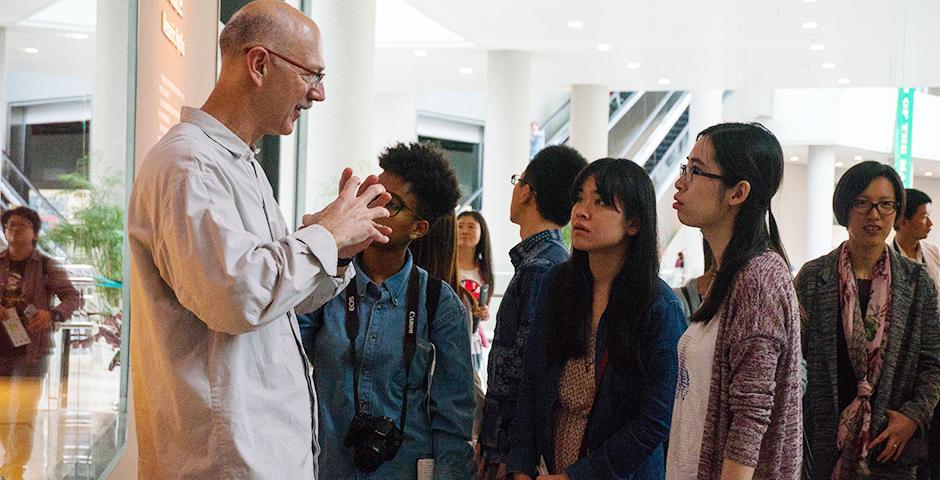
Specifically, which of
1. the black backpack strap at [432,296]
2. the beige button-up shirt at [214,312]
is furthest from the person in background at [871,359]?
the beige button-up shirt at [214,312]

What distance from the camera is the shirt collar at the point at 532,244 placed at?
3123 mm

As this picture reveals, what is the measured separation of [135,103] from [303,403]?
267 centimetres

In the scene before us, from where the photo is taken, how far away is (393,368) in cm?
254

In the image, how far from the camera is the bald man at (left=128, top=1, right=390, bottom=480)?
169 cm

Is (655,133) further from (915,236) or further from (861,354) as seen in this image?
(861,354)

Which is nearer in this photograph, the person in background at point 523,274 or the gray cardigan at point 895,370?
the person in background at point 523,274

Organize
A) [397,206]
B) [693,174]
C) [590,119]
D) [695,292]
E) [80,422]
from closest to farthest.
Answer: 1. [693,174]
2. [397,206]
3. [80,422]
4. [695,292]
5. [590,119]

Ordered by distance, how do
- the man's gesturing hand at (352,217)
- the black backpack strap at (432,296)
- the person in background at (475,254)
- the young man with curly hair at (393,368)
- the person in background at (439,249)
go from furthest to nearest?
the person in background at (475,254) < the person in background at (439,249) < the black backpack strap at (432,296) < the young man with curly hair at (393,368) < the man's gesturing hand at (352,217)

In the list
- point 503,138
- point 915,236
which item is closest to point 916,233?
point 915,236

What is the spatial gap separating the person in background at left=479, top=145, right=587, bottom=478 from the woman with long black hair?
0.15m

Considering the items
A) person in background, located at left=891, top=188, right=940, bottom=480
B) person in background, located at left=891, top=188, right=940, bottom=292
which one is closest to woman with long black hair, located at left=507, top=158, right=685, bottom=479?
person in background, located at left=891, top=188, right=940, bottom=480

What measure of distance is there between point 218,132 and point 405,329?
2.76 ft

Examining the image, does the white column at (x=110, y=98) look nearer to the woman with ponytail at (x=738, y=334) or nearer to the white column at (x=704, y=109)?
the woman with ponytail at (x=738, y=334)

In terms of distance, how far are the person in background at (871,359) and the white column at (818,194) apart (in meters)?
19.8
